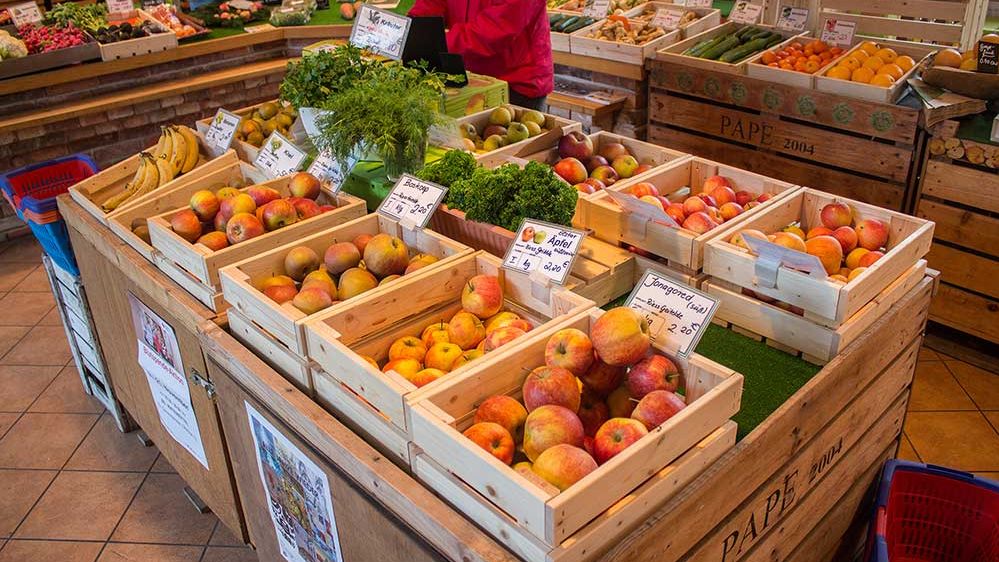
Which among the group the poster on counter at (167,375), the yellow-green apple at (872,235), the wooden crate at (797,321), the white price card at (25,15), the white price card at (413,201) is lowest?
the poster on counter at (167,375)

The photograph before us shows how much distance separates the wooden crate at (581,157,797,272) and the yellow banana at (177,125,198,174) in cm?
174

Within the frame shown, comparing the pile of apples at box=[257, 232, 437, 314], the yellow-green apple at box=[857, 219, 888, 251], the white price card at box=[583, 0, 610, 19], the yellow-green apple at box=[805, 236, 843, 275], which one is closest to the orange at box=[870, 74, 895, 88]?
the yellow-green apple at box=[857, 219, 888, 251]

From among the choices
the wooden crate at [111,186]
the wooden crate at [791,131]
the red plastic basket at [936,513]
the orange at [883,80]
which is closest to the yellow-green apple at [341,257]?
the wooden crate at [111,186]

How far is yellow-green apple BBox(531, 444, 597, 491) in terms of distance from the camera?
58.2 inches

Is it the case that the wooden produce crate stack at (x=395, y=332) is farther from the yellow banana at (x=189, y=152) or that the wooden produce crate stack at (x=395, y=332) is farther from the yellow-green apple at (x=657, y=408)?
the yellow banana at (x=189, y=152)

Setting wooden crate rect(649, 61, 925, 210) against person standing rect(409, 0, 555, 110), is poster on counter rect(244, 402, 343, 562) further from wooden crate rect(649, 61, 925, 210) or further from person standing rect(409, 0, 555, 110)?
wooden crate rect(649, 61, 925, 210)

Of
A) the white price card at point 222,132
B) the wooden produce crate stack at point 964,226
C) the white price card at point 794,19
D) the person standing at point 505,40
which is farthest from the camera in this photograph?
the white price card at point 794,19

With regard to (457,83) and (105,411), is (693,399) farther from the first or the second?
(105,411)

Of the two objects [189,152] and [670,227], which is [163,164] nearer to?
[189,152]

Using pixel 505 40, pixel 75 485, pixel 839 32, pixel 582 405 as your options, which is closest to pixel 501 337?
pixel 582 405

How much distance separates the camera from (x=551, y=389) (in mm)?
1674

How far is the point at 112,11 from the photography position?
6.41 m

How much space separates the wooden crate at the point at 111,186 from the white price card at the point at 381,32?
865 millimetres

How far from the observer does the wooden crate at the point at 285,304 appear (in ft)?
6.57
